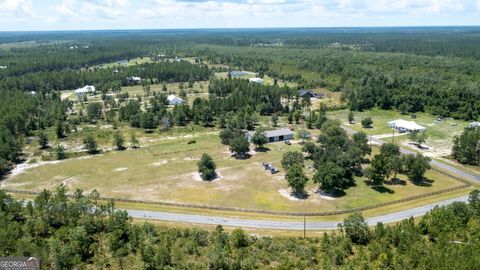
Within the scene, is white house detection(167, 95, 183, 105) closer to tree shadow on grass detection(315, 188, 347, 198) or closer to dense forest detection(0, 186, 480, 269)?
tree shadow on grass detection(315, 188, 347, 198)

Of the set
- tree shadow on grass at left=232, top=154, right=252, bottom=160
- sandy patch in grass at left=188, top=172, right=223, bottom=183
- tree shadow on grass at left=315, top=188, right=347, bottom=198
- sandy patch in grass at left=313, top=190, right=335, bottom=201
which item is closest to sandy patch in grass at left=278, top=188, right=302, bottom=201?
sandy patch in grass at left=313, top=190, right=335, bottom=201

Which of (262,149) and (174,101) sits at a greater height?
(174,101)

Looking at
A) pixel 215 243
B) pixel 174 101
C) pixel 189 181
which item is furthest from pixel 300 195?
pixel 174 101

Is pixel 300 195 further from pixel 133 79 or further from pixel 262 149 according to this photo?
pixel 133 79

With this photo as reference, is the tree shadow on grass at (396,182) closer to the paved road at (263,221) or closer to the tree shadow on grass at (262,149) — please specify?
Result: the paved road at (263,221)

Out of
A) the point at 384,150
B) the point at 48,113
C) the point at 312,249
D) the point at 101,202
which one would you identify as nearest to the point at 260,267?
the point at 312,249

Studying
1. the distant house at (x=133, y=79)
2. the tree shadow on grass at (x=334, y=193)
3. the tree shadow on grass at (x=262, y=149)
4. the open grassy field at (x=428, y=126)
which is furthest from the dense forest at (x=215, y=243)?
the distant house at (x=133, y=79)

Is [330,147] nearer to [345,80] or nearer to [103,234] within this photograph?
[103,234]
